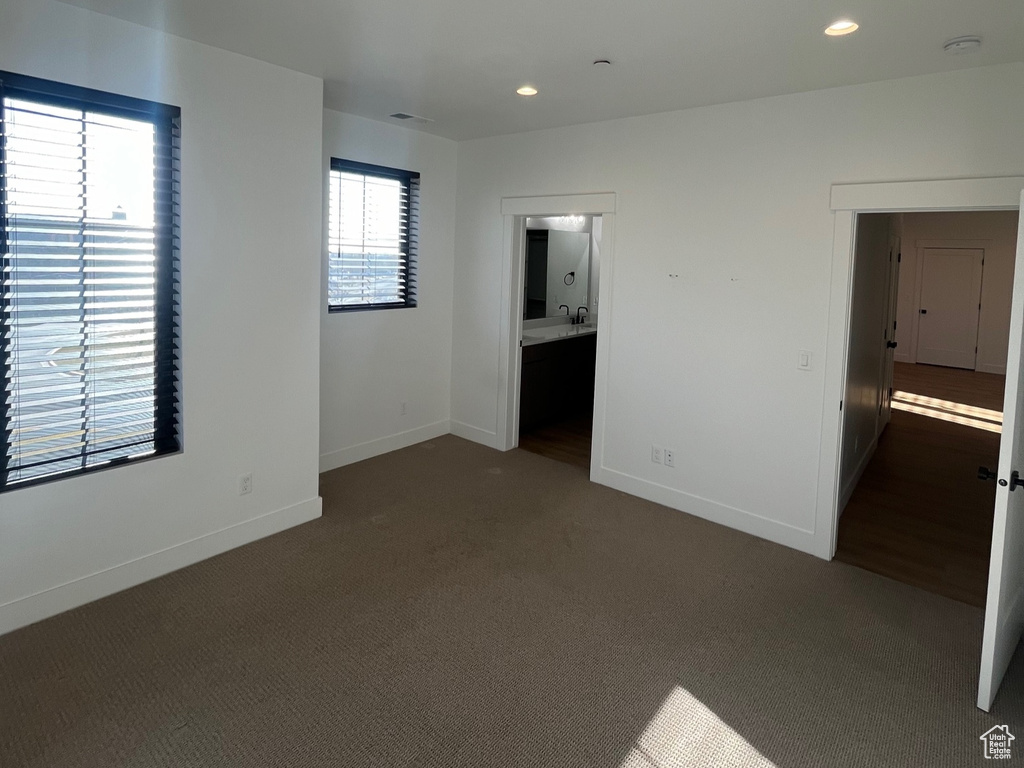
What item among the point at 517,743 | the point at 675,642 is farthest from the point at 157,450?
the point at 675,642

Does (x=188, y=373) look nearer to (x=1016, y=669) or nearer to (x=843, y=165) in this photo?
(x=843, y=165)

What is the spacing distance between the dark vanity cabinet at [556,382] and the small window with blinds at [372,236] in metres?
1.30

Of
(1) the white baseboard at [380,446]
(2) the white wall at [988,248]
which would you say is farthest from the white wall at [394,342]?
(2) the white wall at [988,248]

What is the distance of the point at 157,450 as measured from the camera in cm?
340

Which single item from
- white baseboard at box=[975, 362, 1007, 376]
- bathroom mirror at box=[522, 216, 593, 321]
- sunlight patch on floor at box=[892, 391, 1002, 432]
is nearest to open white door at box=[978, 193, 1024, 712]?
bathroom mirror at box=[522, 216, 593, 321]

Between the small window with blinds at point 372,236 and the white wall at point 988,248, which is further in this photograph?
the white wall at point 988,248

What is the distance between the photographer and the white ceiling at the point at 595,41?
2.63 m

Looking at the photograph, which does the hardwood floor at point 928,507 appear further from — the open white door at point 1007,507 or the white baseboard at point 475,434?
the white baseboard at point 475,434

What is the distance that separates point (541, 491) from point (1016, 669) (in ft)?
9.05

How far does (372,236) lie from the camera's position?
5.12 meters

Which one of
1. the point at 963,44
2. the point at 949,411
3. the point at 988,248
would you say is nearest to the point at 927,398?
the point at 949,411

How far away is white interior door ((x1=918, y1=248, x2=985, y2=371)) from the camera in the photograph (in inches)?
416

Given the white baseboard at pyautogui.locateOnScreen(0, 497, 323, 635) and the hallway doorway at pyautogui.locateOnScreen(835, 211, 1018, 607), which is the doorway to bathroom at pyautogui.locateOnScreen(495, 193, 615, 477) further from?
the white baseboard at pyautogui.locateOnScreen(0, 497, 323, 635)

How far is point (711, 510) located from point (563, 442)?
1.88 metres
